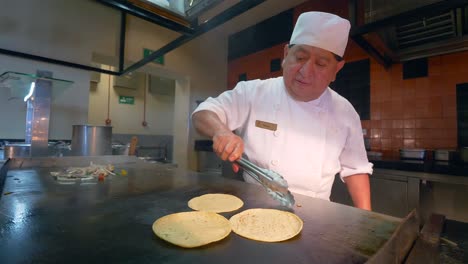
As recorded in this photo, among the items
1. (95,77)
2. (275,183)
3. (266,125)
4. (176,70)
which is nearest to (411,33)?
(266,125)

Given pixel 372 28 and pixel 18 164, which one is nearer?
pixel 372 28

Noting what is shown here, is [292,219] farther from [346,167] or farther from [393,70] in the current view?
[393,70]

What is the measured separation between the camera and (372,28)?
1.54 meters

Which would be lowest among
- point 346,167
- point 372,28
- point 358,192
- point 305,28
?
point 358,192

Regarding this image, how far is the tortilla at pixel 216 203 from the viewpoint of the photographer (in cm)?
87

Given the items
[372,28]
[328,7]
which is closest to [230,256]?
[372,28]

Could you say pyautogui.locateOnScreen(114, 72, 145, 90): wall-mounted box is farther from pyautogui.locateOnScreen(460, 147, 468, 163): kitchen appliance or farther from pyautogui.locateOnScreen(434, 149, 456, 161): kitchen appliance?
pyautogui.locateOnScreen(460, 147, 468, 163): kitchen appliance

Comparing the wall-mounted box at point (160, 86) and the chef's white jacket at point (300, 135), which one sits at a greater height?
the wall-mounted box at point (160, 86)

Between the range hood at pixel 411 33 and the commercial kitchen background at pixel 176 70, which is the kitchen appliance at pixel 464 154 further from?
the range hood at pixel 411 33

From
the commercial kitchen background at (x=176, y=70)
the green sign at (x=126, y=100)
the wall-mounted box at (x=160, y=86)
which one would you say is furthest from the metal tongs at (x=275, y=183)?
the wall-mounted box at (x=160, y=86)

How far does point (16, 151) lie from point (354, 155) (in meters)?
2.51

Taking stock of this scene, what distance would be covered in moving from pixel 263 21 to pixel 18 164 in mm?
3617

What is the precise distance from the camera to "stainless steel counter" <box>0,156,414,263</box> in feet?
1.75

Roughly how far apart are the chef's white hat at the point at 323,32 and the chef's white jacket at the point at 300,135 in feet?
0.94
